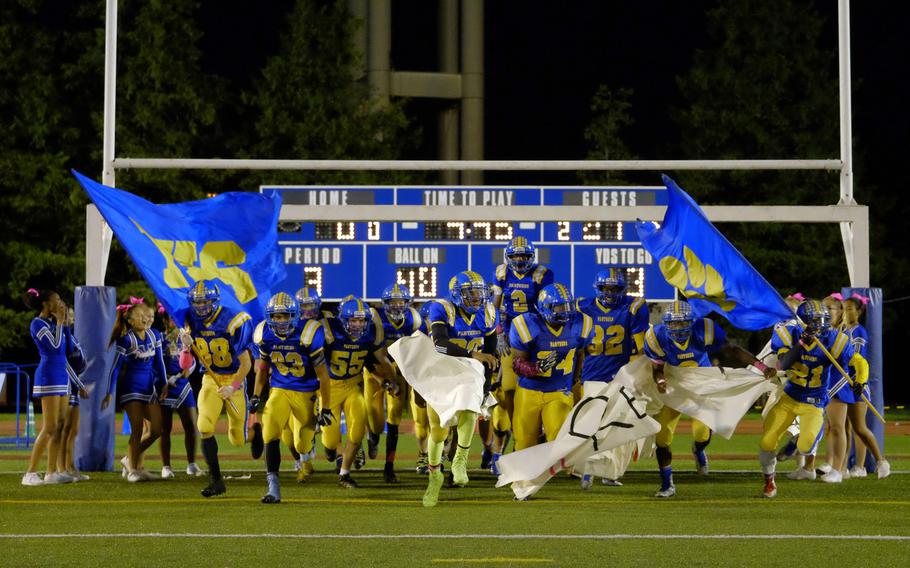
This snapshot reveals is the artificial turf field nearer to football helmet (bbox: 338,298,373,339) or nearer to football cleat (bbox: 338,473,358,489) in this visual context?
football cleat (bbox: 338,473,358,489)

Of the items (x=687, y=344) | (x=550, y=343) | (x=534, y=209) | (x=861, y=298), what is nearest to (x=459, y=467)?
(x=550, y=343)

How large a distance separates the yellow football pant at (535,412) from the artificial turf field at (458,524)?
0.48 m

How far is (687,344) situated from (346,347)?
2.91 metres

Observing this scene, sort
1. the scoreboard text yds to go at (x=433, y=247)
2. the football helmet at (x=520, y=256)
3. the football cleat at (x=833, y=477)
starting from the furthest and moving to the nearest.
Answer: the scoreboard text yds to go at (x=433, y=247) < the football helmet at (x=520, y=256) < the football cleat at (x=833, y=477)

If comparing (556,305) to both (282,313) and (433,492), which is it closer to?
(433,492)

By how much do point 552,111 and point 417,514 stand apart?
3781 centimetres

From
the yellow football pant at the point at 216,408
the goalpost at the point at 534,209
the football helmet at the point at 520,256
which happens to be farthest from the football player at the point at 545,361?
the goalpost at the point at 534,209

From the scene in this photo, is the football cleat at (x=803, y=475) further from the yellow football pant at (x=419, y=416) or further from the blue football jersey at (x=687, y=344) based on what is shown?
the yellow football pant at (x=419, y=416)

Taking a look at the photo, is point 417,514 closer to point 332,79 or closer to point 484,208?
point 484,208

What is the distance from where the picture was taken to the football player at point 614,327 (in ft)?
41.8

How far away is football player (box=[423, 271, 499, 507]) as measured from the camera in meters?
11.5

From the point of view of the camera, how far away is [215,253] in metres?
14.2

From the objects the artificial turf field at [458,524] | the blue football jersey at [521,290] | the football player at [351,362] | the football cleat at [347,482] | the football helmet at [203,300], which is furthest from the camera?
the blue football jersey at [521,290]

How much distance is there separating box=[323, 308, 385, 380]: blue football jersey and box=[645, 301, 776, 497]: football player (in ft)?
7.90
